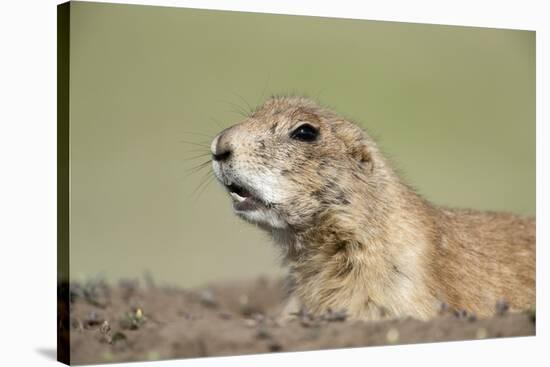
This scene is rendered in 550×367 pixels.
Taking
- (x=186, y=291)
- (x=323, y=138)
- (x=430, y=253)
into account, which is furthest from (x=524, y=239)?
(x=186, y=291)

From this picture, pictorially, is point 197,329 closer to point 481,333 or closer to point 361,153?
point 361,153

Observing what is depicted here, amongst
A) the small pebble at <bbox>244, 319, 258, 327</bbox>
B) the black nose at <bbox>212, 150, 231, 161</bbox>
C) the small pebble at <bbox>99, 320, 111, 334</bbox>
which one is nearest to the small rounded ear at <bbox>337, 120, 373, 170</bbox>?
the black nose at <bbox>212, 150, 231, 161</bbox>

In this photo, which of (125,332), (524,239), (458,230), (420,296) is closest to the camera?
(125,332)

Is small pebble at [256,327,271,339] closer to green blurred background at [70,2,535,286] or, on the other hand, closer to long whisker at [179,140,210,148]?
green blurred background at [70,2,535,286]

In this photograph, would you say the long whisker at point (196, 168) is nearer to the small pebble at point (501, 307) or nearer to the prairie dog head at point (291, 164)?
the prairie dog head at point (291, 164)

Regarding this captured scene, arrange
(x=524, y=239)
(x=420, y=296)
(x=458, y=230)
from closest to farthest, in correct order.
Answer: (x=420, y=296) < (x=458, y=230) < (x=524, y=239)

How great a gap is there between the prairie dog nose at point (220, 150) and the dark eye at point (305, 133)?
67 cm

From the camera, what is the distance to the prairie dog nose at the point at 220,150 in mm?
6984

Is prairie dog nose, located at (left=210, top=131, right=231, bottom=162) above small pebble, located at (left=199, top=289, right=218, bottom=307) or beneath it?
above

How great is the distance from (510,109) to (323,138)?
2.37m

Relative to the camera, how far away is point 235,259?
333 inches

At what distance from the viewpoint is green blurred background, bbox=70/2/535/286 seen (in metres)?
6.93

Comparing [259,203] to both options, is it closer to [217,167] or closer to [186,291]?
[217,167]

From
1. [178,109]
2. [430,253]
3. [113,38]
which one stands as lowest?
[430,253]
